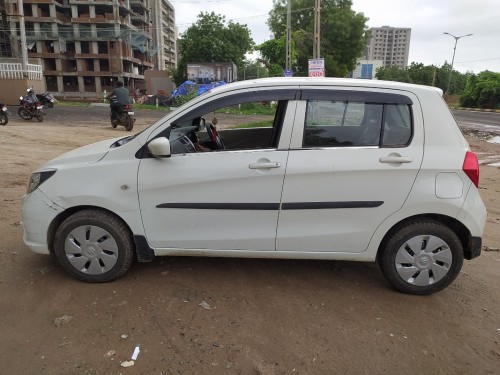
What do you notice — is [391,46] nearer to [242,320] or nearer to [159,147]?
[159,147]

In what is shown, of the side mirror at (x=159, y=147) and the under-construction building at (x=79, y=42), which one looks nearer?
the side mirror at (x=159, y=147)

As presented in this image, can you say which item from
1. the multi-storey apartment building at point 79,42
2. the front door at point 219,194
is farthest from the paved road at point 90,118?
the multi-storey apartment building at point 79,42

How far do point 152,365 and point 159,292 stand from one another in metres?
0.90

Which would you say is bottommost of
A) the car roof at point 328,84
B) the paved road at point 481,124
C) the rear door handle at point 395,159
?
the paved road at point 481,124

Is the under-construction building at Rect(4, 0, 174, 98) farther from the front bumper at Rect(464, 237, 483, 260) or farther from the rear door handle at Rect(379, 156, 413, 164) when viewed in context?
the front bumper at Rect(464, 237, 483, 260)

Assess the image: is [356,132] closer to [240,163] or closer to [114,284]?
[240,163]

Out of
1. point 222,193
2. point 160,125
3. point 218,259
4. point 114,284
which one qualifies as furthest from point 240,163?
point 114,284

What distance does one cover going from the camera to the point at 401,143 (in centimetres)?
325

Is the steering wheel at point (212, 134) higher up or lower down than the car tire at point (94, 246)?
higher up

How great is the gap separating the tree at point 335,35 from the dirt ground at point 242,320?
4226 cm

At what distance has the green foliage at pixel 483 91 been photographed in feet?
163

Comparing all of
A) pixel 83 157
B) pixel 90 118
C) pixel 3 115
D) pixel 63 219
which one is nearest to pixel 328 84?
pixel 83 157

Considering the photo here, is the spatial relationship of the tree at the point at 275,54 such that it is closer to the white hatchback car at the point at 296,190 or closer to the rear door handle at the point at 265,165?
the white hatchback car at the point at 296,190

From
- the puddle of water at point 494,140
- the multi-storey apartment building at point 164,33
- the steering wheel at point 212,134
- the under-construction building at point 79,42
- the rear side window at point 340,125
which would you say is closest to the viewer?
the rear side window at point 340,125
